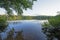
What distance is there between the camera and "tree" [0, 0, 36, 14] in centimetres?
555

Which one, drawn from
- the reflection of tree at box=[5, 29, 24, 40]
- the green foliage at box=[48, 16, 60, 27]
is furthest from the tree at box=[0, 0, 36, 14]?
the reflection of tree at box=[5, 29, 24, 40]

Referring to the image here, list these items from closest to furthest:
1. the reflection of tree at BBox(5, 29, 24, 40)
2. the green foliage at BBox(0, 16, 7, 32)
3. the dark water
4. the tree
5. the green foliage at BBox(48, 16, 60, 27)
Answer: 1. the tree
2. the green foliage at BBox(48, 16, 60, 27)
3. the reflection of tree at BBox(5, 29, 24, 40)
4. the dark water
5. the green foliage at BBox(0, 16, 7, 32)

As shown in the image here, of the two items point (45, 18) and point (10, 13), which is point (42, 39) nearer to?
point (45, 18)

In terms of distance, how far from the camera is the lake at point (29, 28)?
652cm

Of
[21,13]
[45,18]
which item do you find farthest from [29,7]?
[45,18]

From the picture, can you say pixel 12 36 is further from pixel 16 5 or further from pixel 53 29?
pixel 53 29

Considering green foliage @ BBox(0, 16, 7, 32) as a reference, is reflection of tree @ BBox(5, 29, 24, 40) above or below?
below

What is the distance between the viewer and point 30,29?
6.74 metres

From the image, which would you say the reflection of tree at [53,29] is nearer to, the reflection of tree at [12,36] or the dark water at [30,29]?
the dark water at [30,29]

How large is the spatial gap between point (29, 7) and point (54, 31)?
117 cm

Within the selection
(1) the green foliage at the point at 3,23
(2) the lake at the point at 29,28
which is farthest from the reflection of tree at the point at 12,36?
(1) the green foliage at the point at 3,23

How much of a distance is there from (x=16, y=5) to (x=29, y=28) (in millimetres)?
1353

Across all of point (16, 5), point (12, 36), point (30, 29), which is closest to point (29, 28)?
point (30, 29)

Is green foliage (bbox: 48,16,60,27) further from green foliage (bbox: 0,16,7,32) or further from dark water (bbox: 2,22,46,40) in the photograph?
green foliage (bbox: 0,16,7,32)
